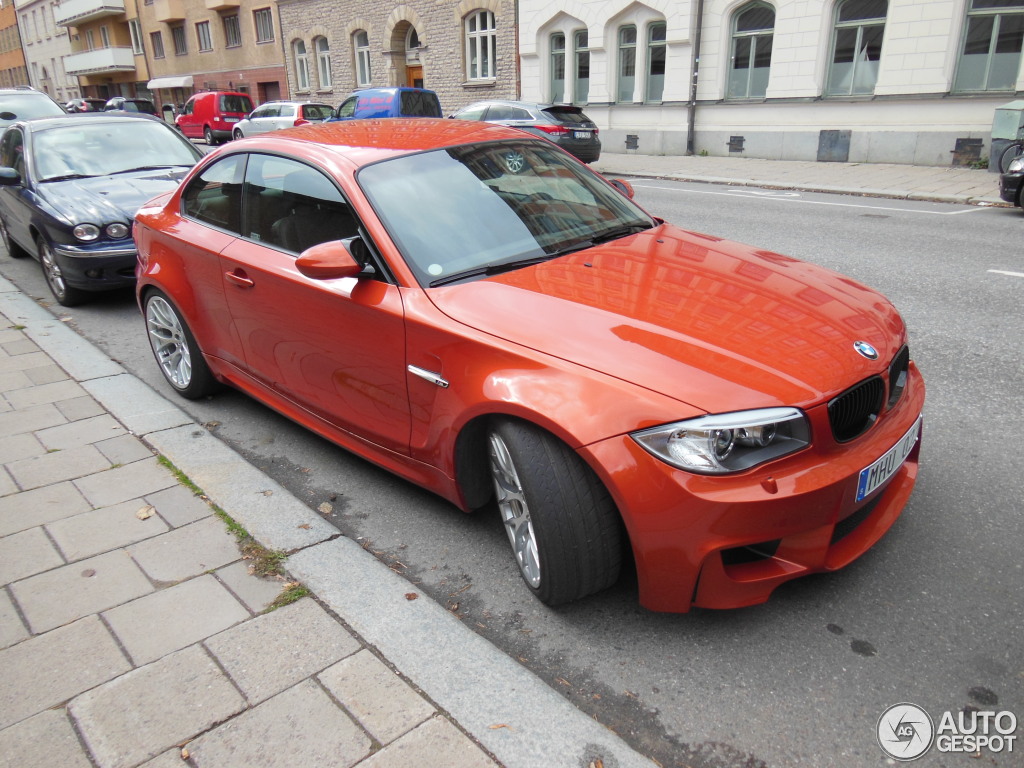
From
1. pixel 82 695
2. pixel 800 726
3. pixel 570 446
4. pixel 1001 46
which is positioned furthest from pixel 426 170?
pixel 1001 46

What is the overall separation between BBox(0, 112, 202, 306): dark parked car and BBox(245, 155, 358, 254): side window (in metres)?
3.29

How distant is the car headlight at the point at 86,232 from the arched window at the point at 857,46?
15.7 metres

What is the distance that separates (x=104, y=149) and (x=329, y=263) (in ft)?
19.9

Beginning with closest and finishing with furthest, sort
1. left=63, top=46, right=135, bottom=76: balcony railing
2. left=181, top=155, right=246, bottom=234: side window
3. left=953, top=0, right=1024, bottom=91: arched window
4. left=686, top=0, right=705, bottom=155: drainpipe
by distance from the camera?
left=181, top=155, right=246, bottom=234: side window, left=953, top=0, right=1024, bottom=91: arched window, left=686, top=0, right=705, bottom=155: drainpipe, left=63, top=46, right=135, bottom=76: balcony railing

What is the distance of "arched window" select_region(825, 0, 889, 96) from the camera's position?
1611 centimetres

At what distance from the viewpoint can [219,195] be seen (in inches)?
165

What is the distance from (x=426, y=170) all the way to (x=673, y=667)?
228cm

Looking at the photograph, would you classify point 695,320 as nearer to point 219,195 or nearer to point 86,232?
point 219,195

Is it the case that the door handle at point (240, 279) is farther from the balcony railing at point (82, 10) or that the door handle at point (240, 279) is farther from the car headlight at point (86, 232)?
the balcony railing at point (82, 10)

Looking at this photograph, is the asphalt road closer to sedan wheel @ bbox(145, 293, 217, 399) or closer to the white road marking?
sedan wheel @ bbox(145, 293, 217, 399)

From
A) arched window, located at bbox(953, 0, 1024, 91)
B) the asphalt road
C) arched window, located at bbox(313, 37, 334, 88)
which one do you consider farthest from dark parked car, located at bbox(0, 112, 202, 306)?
arched window, located at bbox(313, 37, 334, 88)

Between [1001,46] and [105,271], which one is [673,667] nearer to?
[105,271]

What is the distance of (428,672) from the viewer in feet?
7.93

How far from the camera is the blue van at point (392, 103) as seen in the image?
17.6 metres
